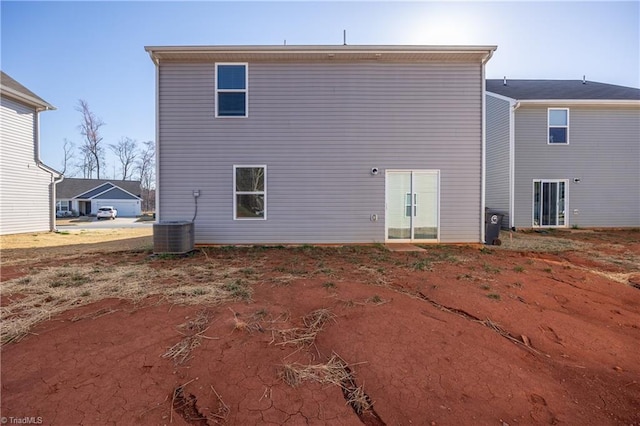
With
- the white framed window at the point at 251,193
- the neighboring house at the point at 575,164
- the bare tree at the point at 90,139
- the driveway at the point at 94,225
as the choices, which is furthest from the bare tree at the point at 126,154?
the neighboring house at the point at 575,164

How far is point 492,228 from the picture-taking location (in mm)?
8328

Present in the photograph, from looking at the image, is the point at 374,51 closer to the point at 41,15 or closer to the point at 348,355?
the point at 348,355

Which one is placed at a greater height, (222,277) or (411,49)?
(411,49)

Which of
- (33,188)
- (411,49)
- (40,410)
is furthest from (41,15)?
(40,410)

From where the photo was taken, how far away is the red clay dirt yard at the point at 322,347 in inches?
73.9

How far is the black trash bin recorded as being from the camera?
8.25 meters

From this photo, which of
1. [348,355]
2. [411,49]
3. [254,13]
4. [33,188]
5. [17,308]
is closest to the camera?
[348,355]

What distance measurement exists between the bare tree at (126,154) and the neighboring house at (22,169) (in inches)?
1249

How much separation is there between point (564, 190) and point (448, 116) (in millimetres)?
7704

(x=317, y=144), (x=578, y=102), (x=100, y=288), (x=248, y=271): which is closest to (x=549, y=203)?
(x=578, y=102)

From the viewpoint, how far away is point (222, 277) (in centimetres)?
491

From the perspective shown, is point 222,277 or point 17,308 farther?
point 222,277

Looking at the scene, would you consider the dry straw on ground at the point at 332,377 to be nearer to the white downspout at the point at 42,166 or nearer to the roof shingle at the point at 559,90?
the roof shingle at the point at 559,90

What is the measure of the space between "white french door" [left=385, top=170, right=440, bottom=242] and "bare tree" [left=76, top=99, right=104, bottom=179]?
4189cm
